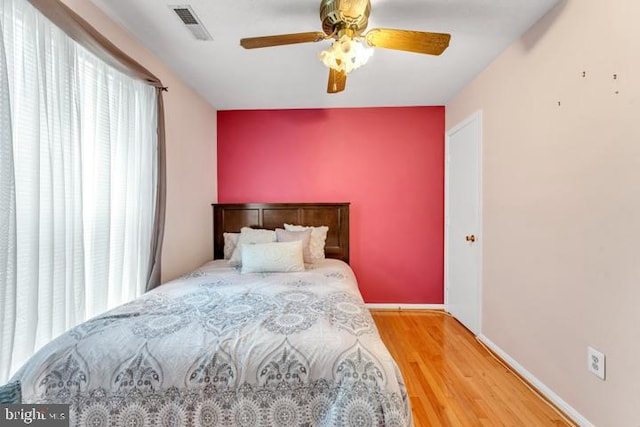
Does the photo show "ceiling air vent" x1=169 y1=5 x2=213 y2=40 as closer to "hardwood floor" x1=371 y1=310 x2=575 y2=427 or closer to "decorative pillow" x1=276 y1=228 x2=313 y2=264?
"decorative pillow" x1=276 y1=228 x2=313 y2=264

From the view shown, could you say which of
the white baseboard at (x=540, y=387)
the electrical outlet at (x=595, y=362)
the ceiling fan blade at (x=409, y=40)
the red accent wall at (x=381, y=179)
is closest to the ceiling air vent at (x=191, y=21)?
the ceiling fan blade at (x=409, y=40)

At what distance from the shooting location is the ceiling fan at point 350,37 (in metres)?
1.46

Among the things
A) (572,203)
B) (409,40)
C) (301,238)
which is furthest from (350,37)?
(301,238)

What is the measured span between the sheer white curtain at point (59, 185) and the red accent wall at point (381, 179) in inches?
69.0

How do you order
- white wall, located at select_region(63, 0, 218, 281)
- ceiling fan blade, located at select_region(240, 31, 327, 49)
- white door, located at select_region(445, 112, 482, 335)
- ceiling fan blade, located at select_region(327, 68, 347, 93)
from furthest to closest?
white door, located at select_region(445, 112, 482, 335)
white wall, located at select_region(63, 0, 218, 281)
ceiling fan blade, located at select_region(327, 68, 347, 93)
ceiling fan blade, located at select_region(240, 31, 327, 49)

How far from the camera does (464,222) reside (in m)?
2.86

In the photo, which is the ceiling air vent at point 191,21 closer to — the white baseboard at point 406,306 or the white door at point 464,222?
the white door at point 464,222

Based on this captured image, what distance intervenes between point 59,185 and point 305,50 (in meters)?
1.77

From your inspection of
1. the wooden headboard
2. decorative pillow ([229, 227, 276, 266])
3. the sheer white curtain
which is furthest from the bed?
the wooden headboard

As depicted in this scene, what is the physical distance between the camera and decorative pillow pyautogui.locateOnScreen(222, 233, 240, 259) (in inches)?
122

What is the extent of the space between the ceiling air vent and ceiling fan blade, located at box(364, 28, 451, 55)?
110cm

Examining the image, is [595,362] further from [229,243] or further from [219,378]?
[229,243]

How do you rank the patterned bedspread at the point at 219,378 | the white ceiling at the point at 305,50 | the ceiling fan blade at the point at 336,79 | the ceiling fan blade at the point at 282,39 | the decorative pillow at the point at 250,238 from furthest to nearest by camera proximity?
1. the decorative pillow at the point at 250,238
2. the ceiling fan blade at the point at 336,79
3. the white ceiling at the point at 305,50
4. the ceiling fan blade at the point at 282,39
5. the patterned bedspread at the point at 219,378

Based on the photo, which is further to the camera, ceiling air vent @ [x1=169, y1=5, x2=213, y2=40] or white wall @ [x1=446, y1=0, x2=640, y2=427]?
ceiling air vent @ [x1=169, y1=5, x2=213, y2=40]
